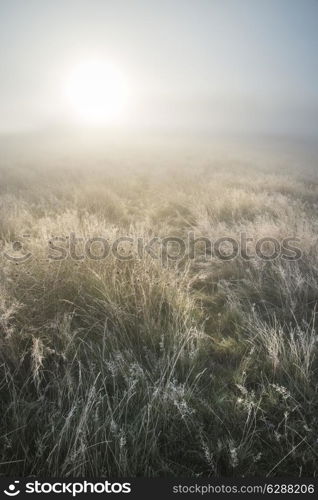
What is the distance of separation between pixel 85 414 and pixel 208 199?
7198 millimetres

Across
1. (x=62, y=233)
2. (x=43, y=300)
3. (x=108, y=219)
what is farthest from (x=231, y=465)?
(x=108, y=219)

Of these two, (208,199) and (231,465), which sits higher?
(208,199)

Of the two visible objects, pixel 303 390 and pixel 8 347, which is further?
pixel 8 347

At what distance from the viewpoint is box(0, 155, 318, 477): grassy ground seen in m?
1.90

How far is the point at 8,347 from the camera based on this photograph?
2.66 m

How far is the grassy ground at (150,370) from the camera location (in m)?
1.90

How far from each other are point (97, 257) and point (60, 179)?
10.3 metres

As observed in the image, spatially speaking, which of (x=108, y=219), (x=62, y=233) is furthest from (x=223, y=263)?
(x=108, y=219)

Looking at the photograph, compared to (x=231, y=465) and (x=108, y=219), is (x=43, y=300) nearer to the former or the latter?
(x=231, y=465)

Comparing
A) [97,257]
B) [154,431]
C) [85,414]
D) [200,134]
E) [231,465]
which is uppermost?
[200,134]

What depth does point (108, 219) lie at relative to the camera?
7.43m

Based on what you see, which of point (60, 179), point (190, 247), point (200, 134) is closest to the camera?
point (190, 247)

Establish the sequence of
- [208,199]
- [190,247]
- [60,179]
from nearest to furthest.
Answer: [190,247], [208,199], [60,179]

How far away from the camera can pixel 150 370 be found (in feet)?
8.59
